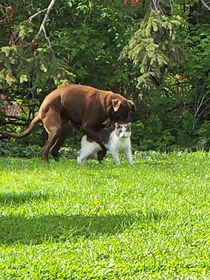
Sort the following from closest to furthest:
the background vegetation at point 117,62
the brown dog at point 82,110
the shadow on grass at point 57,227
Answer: the shadow on grass at point 57,227 → the brown dog at point 82,110 → the background vegetation at point 117,62

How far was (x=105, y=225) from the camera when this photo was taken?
572 centimetres

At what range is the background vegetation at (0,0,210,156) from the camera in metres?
15.4

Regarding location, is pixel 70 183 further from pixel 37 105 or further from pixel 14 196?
pixel 37 105

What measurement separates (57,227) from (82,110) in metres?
4.94

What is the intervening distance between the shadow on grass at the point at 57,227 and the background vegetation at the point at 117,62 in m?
7.68

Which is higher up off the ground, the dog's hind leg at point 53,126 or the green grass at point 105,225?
the green grass at point 105,225

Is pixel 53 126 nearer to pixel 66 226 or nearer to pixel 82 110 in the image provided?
pixel 82 110

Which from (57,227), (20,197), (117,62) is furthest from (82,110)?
(117,62)

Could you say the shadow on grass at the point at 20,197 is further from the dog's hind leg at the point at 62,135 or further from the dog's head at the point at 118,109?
the dog's hind leg at the point at 62,135

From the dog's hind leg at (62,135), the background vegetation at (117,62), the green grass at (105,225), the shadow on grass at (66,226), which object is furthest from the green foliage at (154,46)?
the shadow on grass at (66,226)

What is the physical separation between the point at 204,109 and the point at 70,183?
1139 centimetres

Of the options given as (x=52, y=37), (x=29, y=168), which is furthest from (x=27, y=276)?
(x=52, y=37)

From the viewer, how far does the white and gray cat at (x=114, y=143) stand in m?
9.86

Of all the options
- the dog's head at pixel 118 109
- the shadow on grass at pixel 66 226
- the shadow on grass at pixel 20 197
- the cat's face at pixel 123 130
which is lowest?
the cat's face at pixel 123 130
